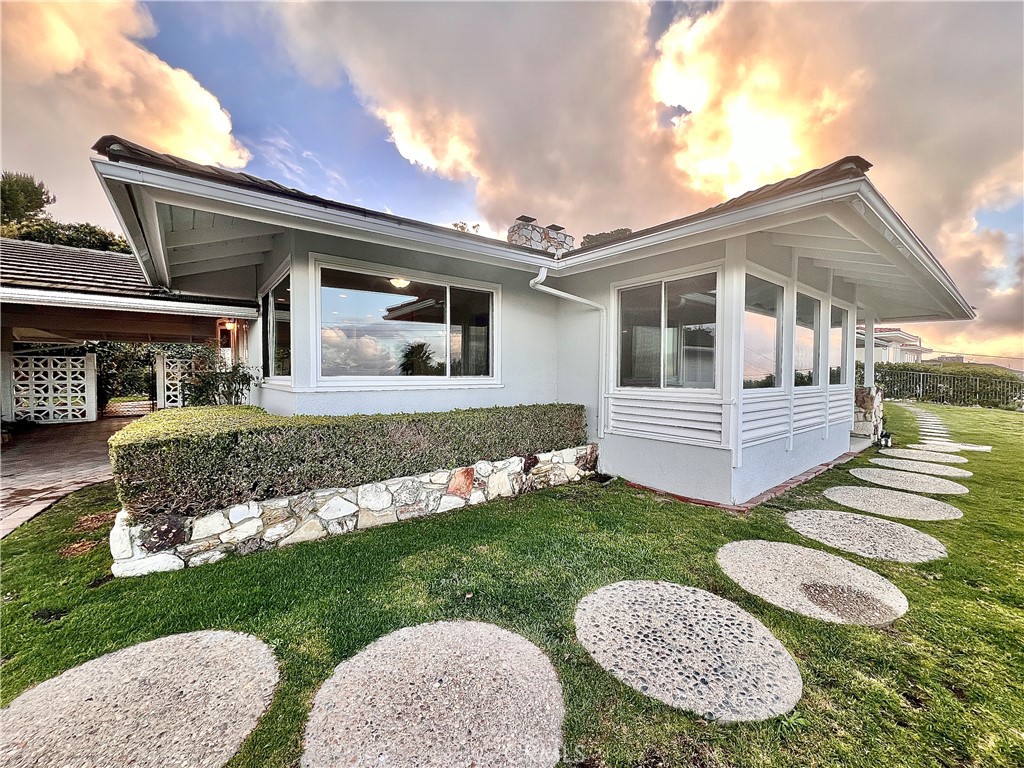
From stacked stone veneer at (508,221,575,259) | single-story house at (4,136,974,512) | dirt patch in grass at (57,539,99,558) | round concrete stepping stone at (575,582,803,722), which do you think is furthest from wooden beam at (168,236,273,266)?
round concrete stepping stone at (575,582,803,722)

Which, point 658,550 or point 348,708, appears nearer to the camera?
point 348,708

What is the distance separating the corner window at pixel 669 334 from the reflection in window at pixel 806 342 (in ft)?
5.74

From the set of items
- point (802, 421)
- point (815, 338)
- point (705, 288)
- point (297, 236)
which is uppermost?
point (297, 236)

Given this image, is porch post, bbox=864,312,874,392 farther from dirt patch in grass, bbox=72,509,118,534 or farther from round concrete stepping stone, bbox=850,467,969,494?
dirt patch in grass, bbox=72,509,118,534

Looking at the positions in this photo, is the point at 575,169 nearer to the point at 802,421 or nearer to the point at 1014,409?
the point at 802,421

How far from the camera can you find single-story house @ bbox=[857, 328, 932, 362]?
13.7 metres

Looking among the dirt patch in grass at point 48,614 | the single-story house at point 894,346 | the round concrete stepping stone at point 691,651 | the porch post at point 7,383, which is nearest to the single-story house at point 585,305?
the dirt patch in grass at point 48,614

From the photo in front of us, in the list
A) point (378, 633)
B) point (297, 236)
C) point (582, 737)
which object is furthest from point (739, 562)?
point (297, 236)

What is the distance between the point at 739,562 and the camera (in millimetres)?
3270

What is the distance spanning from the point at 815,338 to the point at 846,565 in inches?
172

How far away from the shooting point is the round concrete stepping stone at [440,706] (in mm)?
1609

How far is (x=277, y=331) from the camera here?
569 centimetres

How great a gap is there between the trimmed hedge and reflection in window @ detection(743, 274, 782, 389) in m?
2.90

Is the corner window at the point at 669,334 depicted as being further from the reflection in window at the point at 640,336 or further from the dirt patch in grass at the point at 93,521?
the dirt patch in grass at the point at 93,521
